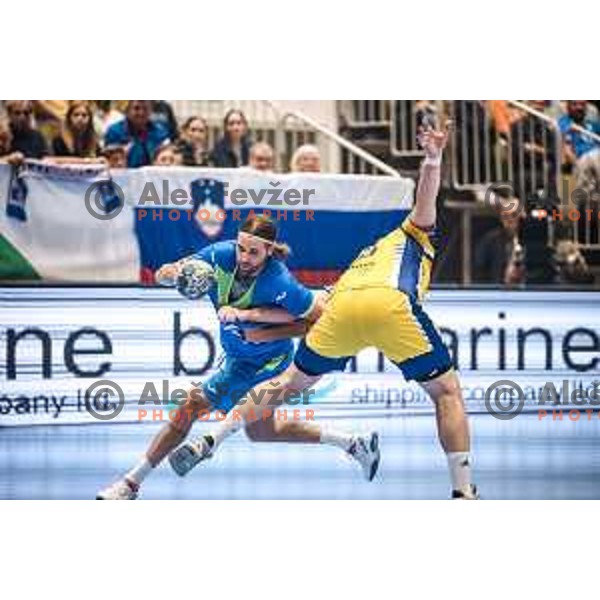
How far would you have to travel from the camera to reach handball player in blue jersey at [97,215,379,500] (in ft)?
17.6

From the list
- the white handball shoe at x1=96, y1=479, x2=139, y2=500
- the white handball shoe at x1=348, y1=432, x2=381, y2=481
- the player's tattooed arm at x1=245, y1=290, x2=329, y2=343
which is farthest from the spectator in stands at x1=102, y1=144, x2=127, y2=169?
the white handball shoe at x1=348, y1=432, x2=381, y2=481

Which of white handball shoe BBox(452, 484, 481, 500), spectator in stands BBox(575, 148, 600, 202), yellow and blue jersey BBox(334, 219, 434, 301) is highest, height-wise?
spectator in stands BBox(575, 148, 600, 202)

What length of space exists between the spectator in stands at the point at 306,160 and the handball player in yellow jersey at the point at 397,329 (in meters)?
0.38

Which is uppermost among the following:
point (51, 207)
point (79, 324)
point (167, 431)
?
point (51, 207)

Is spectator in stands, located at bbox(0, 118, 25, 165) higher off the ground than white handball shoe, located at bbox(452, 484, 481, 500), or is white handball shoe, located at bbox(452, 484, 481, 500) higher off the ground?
spectator in stands, located at bbox(0, 118, 25, 165)

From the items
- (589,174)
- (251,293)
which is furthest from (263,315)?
(589,174)

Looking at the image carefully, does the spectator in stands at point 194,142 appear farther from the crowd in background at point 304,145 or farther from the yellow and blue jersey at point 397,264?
the yellow and blue jersey at point 397,264

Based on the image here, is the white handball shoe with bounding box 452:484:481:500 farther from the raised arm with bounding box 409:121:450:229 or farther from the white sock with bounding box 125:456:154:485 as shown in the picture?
the white sock with bounding box 125:456:154:485

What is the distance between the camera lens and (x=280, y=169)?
212 inches

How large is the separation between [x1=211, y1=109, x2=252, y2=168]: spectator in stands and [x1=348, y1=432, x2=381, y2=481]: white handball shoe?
3.86 feet

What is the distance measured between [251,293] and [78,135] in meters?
0.91
